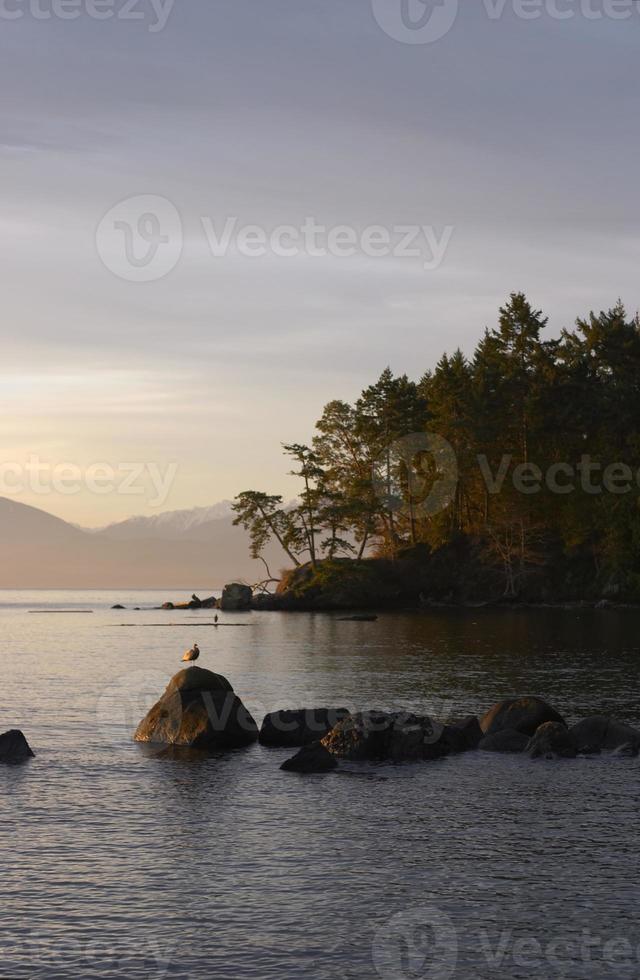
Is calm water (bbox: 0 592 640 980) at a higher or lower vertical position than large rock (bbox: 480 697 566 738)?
lower

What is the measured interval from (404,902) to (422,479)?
108 meters

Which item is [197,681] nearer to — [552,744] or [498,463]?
[552,744]

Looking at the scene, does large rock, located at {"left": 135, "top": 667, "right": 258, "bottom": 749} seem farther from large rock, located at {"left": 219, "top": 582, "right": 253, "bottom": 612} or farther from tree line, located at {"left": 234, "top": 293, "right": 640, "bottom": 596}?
large rock, located at {"left": 219, "top": 582, "right": 253, "bottom": 612}

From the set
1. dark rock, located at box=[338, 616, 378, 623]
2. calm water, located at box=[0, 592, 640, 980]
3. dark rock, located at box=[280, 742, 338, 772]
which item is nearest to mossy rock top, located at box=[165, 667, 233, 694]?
calm water, located at box=[0, 592, 640, 980]

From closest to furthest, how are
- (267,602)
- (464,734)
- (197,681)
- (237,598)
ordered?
1. (464,734)
2. (197,681)
3. (267,602)
4. (237,598)

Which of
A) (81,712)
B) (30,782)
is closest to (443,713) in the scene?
(81,712)

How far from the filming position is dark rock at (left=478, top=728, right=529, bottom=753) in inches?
1375

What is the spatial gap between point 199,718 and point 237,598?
104 metres

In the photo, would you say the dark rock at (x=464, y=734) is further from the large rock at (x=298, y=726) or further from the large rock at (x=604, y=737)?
the large rock at (x=298, y=726)

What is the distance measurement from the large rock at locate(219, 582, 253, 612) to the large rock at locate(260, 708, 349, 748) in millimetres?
101114

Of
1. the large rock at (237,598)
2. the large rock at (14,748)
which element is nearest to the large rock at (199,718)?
the large rock at (14,748)

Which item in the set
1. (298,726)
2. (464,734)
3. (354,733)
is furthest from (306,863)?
(464,734)

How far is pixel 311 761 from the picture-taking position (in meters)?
31.3

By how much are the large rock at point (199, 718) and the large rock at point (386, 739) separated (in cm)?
347
